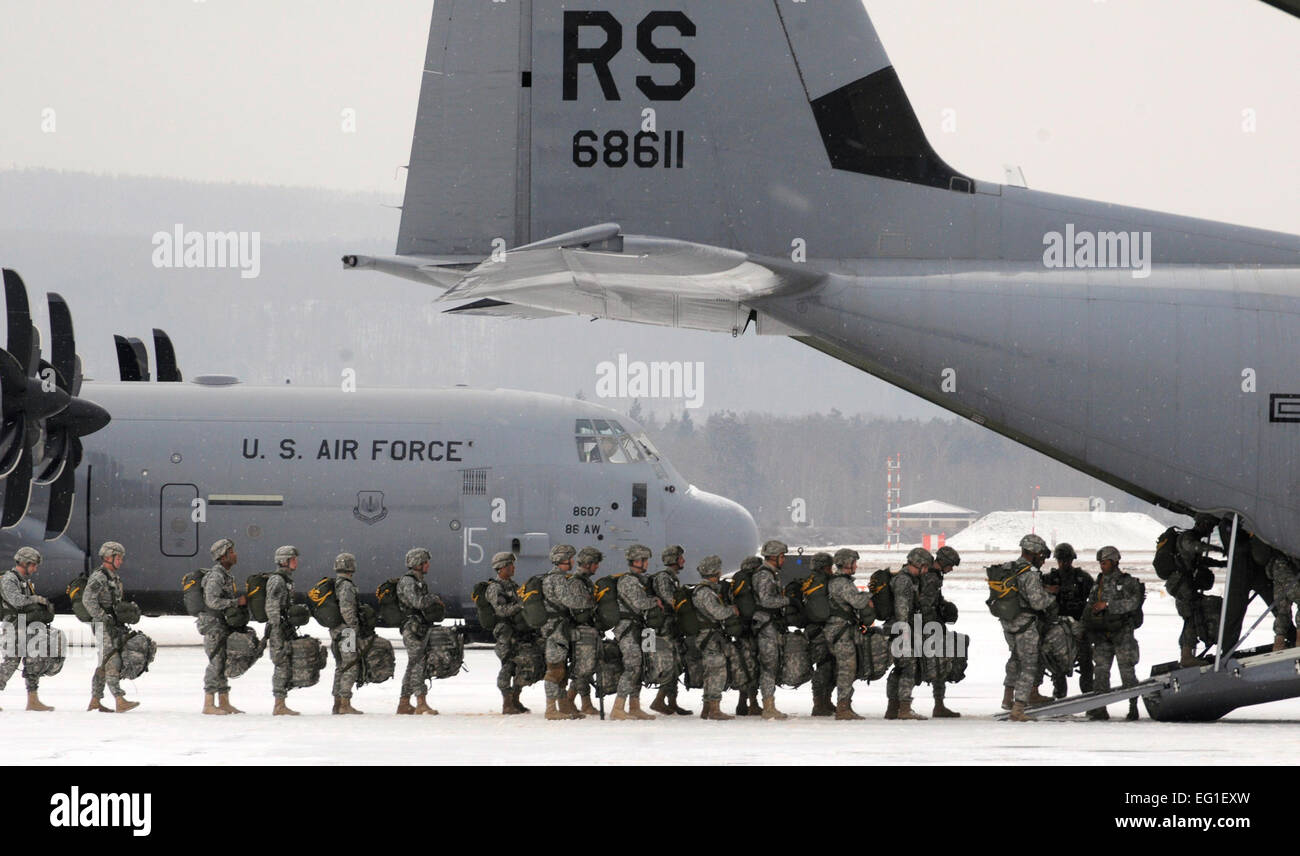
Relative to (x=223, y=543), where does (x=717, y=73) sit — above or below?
above

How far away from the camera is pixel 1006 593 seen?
43.4ft

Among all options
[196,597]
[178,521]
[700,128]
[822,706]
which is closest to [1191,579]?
[822,706]

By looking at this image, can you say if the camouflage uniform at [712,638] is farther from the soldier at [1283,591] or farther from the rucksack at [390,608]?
the soldier at [1283,591]

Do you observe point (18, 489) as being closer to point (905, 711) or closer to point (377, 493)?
point (377, 493)

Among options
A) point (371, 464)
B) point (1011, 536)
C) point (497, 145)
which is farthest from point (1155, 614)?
point (1011, 536)

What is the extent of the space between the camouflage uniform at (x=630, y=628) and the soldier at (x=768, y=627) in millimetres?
967

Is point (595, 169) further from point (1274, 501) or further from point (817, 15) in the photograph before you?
point (1274, 501)

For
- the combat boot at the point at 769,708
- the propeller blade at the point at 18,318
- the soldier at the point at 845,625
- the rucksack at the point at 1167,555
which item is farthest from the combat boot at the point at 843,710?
the propeller blade at the point at 18,318

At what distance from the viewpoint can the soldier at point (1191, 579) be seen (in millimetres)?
13586

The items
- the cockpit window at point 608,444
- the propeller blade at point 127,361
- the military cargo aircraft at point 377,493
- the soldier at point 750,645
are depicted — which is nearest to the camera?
the soldier at point 750,645

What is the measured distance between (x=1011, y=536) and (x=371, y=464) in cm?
7832

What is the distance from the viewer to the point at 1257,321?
1321 centimetres
